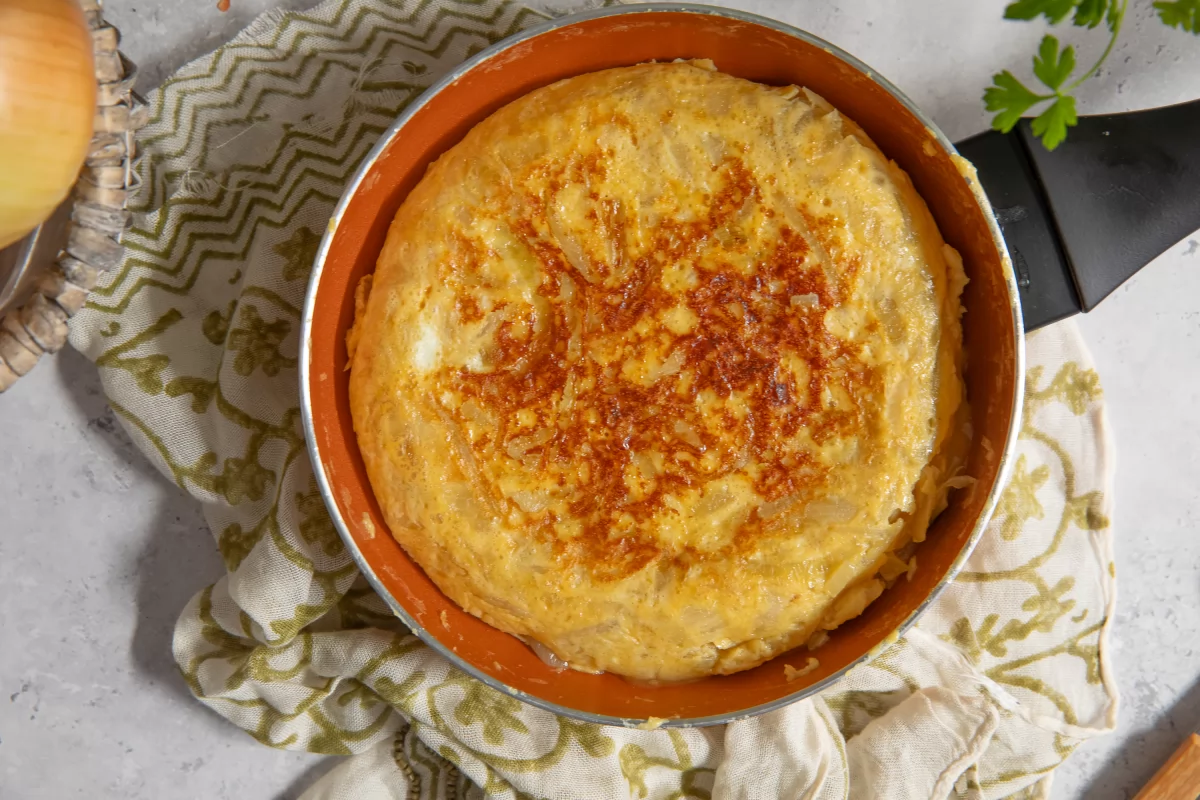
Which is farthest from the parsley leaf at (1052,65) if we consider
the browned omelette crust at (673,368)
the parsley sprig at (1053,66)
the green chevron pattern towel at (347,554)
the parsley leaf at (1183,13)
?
the green chevron pattern towel at (347,554)

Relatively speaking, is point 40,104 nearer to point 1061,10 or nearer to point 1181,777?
point 1061,10

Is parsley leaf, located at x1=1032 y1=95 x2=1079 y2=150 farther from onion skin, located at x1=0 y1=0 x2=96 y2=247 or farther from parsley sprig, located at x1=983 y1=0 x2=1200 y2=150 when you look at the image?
onion skin, located at x1=0 y1=0 x2=96 y2=247

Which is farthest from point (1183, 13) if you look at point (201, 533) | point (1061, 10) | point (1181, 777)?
point (201, 533)

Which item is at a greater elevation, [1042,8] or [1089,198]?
[1042,8]

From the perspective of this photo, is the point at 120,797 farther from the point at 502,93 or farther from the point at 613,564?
the point at 502,93

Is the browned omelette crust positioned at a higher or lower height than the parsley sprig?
lower

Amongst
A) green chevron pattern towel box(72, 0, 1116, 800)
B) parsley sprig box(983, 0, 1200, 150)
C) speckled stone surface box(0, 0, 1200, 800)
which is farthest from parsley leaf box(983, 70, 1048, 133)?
green chevron pattern towel box(72, 0, 1116, 800)
